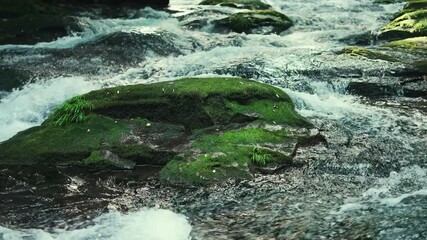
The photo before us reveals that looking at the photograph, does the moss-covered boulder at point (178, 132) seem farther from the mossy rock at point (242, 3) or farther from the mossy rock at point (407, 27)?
the mossy rock at point (242, 3)

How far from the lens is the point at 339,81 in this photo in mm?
10250

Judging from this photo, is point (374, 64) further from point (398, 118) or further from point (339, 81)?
point (398, 118)

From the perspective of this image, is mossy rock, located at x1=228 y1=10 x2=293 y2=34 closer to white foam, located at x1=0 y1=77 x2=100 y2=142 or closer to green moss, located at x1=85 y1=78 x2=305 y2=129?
white foam, located at x1=0 y1=77 x2=100 y2=142

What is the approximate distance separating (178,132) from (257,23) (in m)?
10.7

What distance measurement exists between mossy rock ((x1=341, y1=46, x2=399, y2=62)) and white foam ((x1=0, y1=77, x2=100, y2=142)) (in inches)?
243

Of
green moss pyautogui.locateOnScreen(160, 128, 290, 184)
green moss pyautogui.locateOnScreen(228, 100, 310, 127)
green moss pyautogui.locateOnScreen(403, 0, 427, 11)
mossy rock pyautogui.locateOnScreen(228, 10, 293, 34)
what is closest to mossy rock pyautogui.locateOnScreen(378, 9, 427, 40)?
green moss pyautogui.locateOnScreen(403, 0, 427, 11)

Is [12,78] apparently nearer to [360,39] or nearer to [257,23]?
[257,23]

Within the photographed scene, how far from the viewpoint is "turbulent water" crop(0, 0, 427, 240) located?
4.81 m

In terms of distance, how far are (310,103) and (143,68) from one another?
186 inches

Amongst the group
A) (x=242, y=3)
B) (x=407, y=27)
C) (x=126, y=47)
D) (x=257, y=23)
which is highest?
(x=242, y=3)

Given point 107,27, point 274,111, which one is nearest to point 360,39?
point 274,111

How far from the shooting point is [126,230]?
4.80m

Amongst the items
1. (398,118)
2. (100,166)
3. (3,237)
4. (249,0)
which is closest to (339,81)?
(398,118)

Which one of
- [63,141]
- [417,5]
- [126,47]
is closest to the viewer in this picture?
[63,141]
